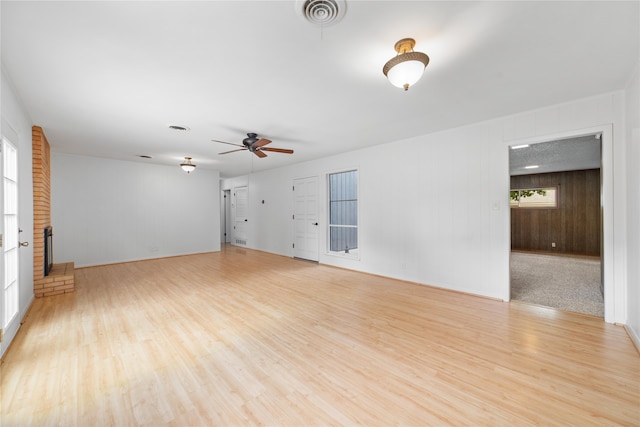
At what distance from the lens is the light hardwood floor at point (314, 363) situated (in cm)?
164

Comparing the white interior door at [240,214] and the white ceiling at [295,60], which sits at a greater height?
the white ceiling at [295,60]

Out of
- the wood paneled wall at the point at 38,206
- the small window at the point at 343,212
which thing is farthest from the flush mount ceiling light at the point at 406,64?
the wood paneled wall at the point at 38,206

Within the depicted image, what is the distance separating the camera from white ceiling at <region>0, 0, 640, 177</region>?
1.66 meters

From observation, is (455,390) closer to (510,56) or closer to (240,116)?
(510,56)

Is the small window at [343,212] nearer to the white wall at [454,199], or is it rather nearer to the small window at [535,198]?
the white wall at [454,199]

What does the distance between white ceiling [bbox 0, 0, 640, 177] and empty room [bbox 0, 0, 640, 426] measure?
0.07ft

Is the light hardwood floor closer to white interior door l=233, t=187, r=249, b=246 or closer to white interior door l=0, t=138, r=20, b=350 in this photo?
white interior door l=0, t=138, r=20, b=350

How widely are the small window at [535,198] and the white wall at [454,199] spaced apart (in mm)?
5925

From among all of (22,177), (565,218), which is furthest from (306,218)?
(565,218)

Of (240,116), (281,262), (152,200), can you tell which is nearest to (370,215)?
(281,262)

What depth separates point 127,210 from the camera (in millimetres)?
6543

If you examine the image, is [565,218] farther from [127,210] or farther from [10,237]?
[127,210]

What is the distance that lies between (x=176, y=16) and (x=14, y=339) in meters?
3.46

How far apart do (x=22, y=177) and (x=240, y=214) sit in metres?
6.17
